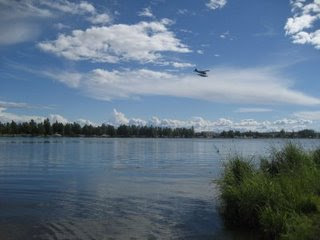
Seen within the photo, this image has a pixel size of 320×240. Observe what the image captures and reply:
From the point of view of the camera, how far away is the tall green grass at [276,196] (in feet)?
48.1

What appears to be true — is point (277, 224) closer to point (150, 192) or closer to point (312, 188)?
point (312, 188)

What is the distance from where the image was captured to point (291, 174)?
2045 cm

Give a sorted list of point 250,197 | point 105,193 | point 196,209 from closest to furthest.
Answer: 1. point 250,197
2. point 196,209
3. point 105,193

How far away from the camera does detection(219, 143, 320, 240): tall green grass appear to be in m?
14.7

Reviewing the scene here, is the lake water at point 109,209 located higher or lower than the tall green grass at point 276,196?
lower

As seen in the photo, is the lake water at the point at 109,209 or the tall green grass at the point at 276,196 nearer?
the tall green grass at the point at 276,196

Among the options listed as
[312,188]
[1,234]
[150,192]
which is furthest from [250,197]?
[150,192]

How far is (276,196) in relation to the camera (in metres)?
17.0

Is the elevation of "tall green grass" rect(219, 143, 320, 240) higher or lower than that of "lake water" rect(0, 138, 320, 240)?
higher

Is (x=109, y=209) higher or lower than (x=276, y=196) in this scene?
lower

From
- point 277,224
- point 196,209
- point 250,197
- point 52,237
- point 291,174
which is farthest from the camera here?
point 196,209

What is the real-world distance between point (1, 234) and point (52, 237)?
2058mm

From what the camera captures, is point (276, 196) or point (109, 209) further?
point (109, 209)

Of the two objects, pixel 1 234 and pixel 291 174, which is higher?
pixel 291 174
